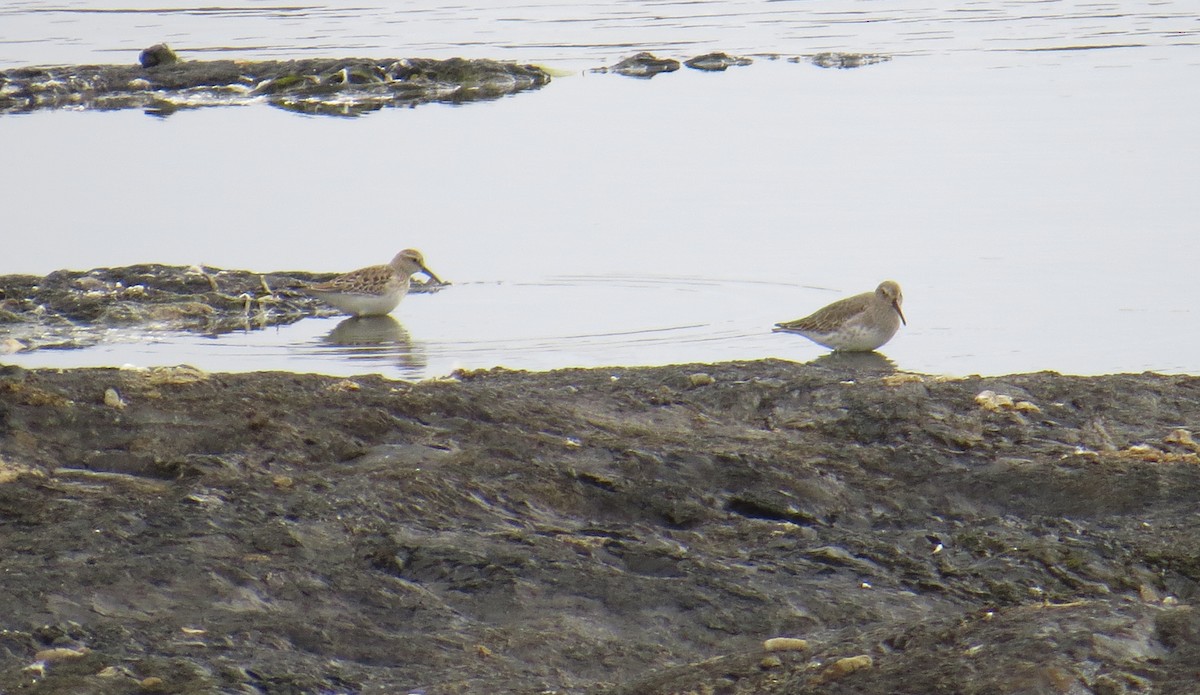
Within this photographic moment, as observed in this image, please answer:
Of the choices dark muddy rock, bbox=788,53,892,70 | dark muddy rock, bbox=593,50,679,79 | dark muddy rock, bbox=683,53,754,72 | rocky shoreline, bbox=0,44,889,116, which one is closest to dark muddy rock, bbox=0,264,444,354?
rocky shoreline, bbox=0,44,889,116

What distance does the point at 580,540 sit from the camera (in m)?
4.75

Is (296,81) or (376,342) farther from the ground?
(296,81)

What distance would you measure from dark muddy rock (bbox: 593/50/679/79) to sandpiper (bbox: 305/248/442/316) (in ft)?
49.0

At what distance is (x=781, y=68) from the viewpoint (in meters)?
25.3

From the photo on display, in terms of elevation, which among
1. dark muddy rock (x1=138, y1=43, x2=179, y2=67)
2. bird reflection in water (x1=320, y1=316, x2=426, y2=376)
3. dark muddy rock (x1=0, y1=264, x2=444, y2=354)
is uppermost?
dark muddy rock (x1=138, y1=43, x2=179, y2=67)

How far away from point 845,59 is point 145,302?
16.6m

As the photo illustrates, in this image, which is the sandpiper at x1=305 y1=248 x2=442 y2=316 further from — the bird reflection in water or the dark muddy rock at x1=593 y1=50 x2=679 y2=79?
the dark muddy rock at x1=593 y1=50 x2=679 y2=79

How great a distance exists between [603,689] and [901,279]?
27.3 feet

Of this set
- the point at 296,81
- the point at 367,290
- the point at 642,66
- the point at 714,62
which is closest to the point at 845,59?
the point at 714,62

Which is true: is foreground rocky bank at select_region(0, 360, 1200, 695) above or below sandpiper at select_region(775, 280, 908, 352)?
above

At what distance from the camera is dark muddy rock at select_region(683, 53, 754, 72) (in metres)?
25.8

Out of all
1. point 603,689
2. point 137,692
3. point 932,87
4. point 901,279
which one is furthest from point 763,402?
point 932,87

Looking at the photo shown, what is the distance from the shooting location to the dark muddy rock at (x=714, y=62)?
25.8m

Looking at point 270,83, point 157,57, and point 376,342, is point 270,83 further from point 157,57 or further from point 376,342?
point 376,342
